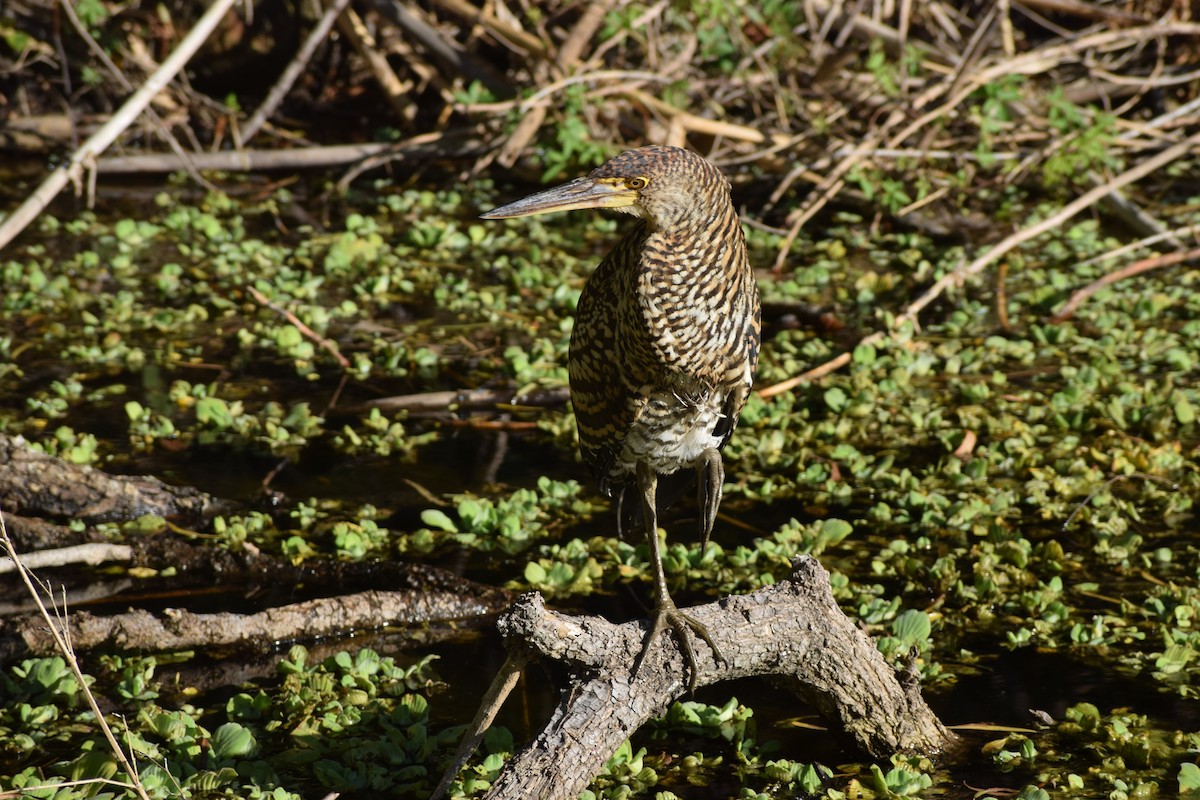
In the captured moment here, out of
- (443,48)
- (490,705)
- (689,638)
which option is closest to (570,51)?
(443,48)

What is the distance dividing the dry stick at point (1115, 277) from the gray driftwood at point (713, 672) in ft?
11.9

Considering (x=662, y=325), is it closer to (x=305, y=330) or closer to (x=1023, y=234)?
(x=305, y=330)

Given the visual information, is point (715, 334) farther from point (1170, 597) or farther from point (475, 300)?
point (475, 300)

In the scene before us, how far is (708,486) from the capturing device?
13.7ft

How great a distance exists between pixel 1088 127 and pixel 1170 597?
13.5 feet

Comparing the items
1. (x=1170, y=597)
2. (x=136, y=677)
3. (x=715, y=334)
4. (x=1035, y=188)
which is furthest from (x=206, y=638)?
(x=1035, y=188)

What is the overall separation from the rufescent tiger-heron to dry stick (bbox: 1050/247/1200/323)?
A: 3312 millimetres

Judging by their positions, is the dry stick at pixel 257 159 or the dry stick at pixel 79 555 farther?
the dry stick at pixel 257 159

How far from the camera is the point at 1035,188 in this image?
9016 millimetres

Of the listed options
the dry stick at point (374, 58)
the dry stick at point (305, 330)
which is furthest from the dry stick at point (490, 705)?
the dry stick at point (374, 58)

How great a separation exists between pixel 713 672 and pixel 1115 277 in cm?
430

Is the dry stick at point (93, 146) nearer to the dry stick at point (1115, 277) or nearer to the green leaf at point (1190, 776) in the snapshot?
the green leaf at point (1190, 776)

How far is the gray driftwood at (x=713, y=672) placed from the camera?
10.2 feet

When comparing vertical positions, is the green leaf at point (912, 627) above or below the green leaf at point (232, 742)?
above
